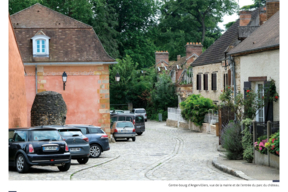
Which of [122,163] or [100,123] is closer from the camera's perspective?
[122,163]

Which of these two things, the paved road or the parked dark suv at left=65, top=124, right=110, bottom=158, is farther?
the parked dark suv at left=65, top=124, right=110, bottom=158

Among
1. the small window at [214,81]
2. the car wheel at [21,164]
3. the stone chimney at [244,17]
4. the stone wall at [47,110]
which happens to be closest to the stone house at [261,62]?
the stone wall at [47,110]

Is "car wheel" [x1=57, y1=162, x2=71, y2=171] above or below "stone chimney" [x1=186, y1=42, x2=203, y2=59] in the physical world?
below

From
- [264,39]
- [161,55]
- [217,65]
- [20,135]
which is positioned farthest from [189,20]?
[20,135]

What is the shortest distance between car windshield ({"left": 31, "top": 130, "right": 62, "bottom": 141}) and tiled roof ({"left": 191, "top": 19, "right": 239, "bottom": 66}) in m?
25.1

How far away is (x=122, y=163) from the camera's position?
17359mm

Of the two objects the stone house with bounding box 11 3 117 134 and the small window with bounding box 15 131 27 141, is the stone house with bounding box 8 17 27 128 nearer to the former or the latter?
the small window with bounding box 15 131 27 141

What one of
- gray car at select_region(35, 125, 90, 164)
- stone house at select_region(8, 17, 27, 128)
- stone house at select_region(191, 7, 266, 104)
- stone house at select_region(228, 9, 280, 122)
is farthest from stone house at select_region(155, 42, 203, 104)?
gray car at select_region(35, 125, 90, 164)

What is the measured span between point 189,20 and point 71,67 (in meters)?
43.1

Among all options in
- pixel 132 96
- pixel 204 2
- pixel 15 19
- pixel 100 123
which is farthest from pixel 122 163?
pixel 204 2

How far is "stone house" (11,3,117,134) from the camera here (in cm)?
2738

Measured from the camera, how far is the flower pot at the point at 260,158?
14.6 meters

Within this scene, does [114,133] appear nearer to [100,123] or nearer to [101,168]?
[100,123]

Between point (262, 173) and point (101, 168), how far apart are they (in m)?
5.59
